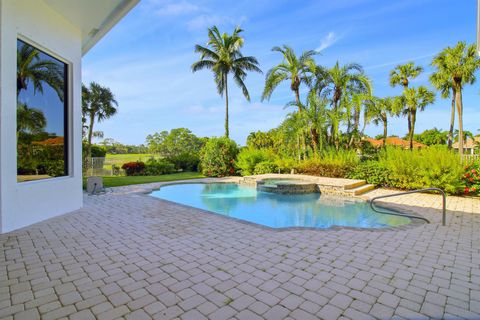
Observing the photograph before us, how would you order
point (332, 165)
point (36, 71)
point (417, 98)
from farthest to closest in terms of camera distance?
point (417, 98), point (332, 165), point (36, 71)

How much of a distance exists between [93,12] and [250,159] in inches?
431

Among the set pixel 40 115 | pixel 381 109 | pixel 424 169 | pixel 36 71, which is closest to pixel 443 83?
pixel 381 109

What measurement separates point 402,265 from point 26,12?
8031mm

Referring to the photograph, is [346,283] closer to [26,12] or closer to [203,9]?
[26,12]

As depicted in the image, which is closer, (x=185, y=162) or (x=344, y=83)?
(x=344, y=83)

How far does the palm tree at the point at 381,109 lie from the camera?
48.9 feet

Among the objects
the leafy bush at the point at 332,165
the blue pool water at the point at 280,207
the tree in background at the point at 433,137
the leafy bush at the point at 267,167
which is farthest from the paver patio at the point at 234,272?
the tree in background at the point at 433,137

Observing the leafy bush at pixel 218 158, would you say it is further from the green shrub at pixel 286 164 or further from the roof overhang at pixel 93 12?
the roof overhang at pixel 93 12

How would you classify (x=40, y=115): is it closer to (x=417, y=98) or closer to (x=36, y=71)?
(x=36, y=71)

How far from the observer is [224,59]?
1933cm

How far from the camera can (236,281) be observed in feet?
9.59

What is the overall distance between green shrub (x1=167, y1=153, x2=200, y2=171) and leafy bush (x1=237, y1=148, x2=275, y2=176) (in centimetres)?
464

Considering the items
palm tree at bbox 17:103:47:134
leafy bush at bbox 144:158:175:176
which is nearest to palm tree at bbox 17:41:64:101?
palm tree at bbox 17:103:47:134

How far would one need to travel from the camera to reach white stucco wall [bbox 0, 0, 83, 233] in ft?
15.3
